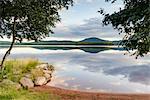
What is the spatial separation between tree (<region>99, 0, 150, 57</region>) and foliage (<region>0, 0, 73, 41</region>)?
657cm

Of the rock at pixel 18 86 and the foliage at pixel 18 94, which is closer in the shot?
the foliage at pixel 18 94

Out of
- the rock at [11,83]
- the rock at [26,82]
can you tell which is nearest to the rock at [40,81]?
the rock at [26,82]

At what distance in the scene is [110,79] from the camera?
27500mm

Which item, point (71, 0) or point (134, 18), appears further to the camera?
point (71, 0)

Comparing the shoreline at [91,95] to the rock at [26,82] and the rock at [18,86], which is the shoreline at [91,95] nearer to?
the rock at [26,82]

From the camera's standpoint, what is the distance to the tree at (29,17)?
19.6 meters

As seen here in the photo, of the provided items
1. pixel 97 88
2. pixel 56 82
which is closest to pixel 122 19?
pixel 97 88

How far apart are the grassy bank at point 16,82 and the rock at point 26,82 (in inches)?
11.1

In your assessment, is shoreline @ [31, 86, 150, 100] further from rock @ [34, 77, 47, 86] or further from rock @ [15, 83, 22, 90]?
rock @ [15, 83, 22, 90]

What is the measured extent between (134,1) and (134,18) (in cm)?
74

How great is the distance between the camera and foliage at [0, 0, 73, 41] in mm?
19562

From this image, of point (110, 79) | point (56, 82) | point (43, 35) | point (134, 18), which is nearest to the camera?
point (134, 18)

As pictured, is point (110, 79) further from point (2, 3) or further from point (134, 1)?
point (134, 1)

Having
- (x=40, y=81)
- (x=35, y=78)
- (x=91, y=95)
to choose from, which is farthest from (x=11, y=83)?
(x=91, y=95)
